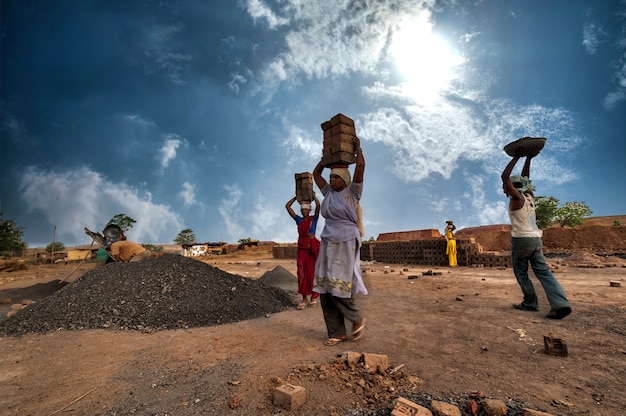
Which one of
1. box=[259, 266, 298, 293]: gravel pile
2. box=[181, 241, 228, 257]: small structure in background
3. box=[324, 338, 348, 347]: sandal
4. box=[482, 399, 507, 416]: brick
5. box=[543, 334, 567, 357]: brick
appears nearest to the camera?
box=[482, 399, 507, 416]: brick

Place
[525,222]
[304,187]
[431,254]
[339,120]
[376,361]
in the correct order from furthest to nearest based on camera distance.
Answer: [431,254]
[304,187]
[525,222]
[339,120]
[376,361]

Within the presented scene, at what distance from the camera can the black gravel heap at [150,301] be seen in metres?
4.71

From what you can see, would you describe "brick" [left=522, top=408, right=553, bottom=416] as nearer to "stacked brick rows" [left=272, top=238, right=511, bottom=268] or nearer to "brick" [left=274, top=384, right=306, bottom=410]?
"brick" [left=274, top=384, right=306, bottom=410]

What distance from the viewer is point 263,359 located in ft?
10.0

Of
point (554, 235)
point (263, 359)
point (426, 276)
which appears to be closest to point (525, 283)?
point (263, 359)

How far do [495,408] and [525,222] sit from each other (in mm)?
3669

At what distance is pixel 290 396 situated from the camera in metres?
2.08

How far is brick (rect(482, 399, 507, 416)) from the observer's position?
197 centimetres

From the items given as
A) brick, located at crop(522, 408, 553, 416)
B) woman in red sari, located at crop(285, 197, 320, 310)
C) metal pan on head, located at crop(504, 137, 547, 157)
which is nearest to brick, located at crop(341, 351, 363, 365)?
brick, located at crop(522, 408, 553, 416)

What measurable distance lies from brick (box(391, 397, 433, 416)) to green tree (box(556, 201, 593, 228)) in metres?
37.2

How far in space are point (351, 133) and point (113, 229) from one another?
29.3 ft

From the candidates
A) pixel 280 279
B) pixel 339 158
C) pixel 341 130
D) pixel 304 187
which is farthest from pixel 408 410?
pixel 280 279

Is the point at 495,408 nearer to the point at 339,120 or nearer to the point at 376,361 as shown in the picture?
the point at 376,361

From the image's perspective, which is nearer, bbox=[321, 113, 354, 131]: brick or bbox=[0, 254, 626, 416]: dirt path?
bbox=[0, 254, 626, 416]: dirt path
